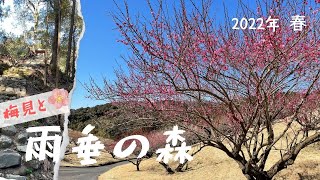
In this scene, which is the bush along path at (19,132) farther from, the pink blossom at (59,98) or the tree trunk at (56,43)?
the pink blossom at (59,98)

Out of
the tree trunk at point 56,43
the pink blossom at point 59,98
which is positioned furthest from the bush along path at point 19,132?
the pink blossom at point 59,98

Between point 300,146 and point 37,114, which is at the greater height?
point 37,114

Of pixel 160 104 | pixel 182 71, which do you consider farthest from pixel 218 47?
pixel 160 104

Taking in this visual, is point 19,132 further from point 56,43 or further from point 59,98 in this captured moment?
point 56,43

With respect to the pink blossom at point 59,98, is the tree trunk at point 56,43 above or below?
above

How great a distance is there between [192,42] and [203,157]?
985 centimetres

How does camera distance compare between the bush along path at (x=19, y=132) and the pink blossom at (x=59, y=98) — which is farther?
the bush along path at (x=19, y=132)

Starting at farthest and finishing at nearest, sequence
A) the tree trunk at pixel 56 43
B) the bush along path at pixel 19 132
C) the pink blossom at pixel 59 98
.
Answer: the tree trunk at pixel 56 43
the bush along path at pixel 19 132
the pink blossom at pixel 59 98

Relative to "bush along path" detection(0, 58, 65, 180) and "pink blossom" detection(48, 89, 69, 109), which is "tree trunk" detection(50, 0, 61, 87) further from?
"pink blossom" detection(48, 89, 69, 109)

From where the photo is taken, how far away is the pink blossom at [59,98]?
3.40 metres

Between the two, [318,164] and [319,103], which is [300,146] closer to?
[319,103]

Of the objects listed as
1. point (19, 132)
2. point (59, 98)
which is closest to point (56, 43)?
point (59, 98)

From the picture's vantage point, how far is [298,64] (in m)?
5.13

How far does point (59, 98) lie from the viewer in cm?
342
